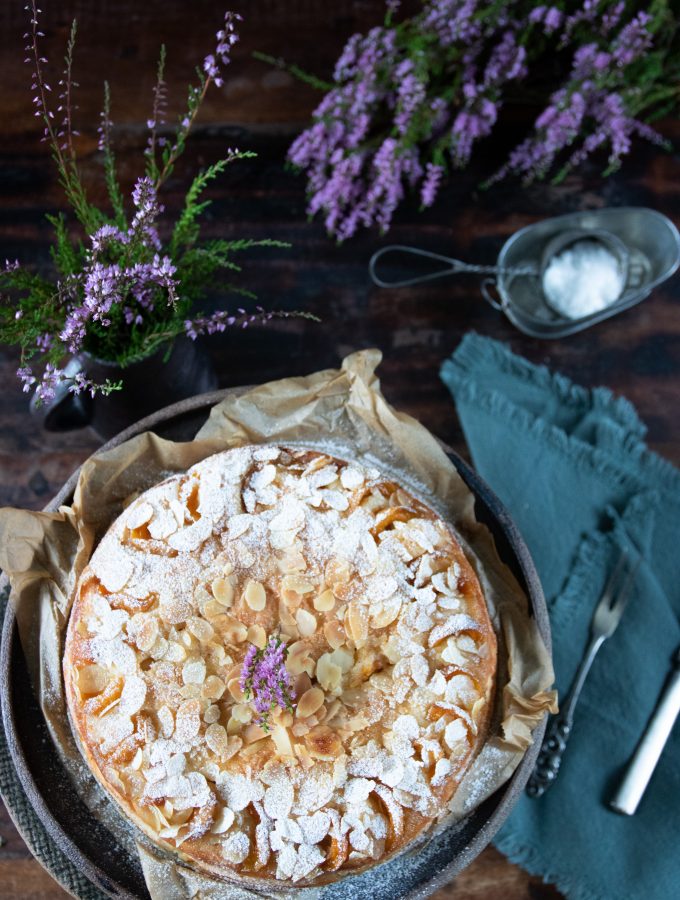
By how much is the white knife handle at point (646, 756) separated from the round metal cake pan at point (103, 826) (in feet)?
1.47

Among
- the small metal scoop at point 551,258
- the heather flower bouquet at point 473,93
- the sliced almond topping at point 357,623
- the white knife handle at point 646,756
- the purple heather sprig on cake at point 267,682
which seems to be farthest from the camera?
the small metal scoop at point 551,258

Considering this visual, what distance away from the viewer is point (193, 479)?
163cm

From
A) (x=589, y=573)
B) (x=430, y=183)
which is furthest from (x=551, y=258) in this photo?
(x=589, y=573)

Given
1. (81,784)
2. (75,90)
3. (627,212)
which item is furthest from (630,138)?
(81,784)

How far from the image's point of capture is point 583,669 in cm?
200

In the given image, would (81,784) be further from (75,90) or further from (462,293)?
(75,90)

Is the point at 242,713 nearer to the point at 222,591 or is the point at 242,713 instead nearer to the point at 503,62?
the point at 222,591

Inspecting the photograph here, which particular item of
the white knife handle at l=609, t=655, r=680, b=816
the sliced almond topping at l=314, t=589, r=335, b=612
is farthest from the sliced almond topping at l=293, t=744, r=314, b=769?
the white knife handle at l=609, t=655, r=680, b=816

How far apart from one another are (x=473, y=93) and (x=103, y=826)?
1725 mm

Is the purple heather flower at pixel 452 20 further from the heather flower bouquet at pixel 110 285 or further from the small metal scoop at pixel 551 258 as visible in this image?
the heather flower bouquet at pixel 110 285

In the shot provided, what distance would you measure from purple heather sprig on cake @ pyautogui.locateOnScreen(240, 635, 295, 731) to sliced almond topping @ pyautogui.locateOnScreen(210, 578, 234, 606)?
0.11 metres

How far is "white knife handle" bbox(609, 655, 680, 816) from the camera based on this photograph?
1948mm

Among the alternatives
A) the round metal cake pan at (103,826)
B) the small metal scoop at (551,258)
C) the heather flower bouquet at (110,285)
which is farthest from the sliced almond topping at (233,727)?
the small metal scoop at (551,258)

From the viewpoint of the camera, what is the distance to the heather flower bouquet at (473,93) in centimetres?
207
